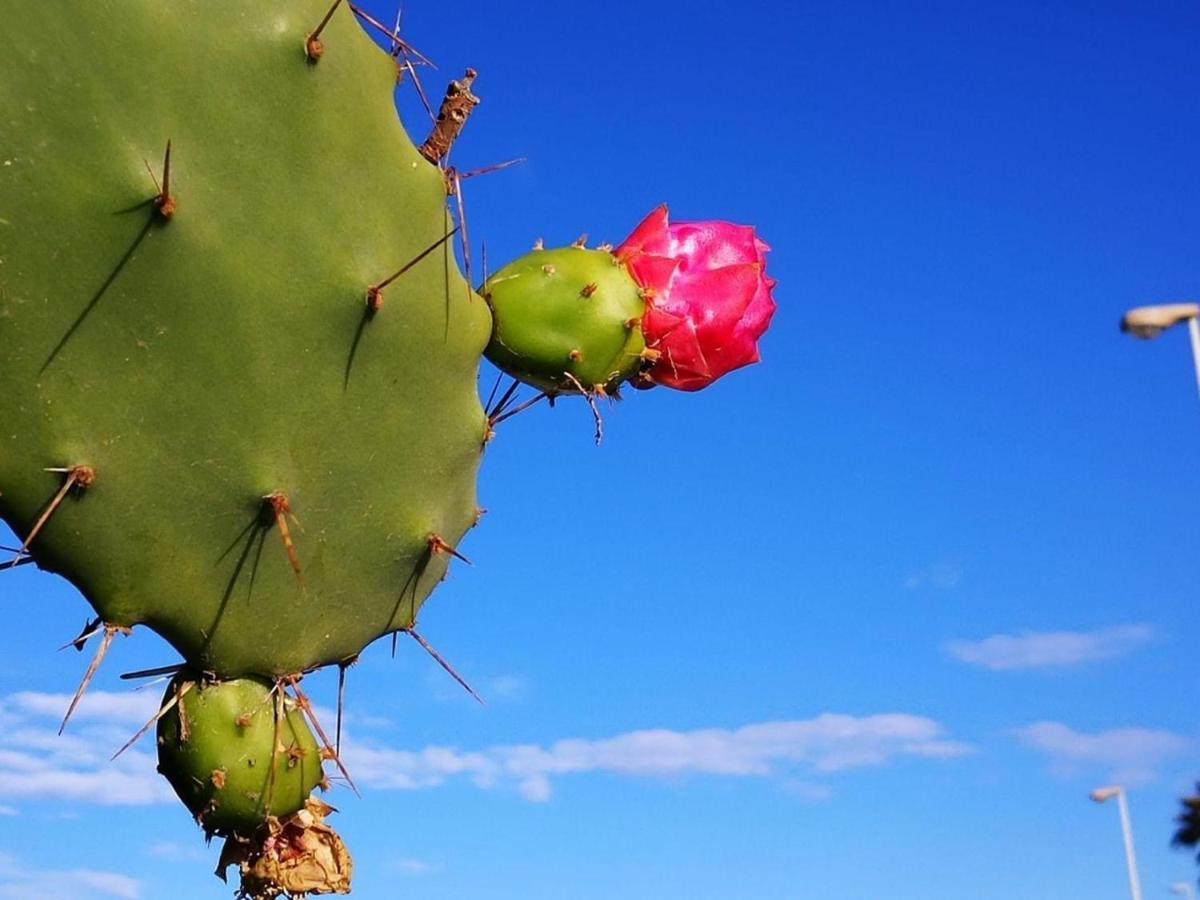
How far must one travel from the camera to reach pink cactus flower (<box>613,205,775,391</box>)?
2150mm

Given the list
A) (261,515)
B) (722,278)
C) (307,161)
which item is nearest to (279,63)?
(307,161)

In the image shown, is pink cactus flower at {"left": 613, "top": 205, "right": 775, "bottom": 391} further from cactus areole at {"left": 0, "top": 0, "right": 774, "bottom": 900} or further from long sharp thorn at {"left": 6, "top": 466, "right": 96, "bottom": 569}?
long sharp thorn at {"left": 6, "top": 466, "right": 96, "bottom": 569}

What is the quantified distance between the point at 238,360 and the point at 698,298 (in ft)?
2.23

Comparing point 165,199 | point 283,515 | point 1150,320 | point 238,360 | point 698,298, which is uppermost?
point 1150,320

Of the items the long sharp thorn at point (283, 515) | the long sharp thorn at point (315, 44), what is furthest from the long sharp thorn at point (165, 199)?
the long sharp thorn at point (283, 515)

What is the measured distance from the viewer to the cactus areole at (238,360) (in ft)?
5.65

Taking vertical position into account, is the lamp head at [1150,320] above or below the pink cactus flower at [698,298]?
above

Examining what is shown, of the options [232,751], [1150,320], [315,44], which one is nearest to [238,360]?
[315,44]

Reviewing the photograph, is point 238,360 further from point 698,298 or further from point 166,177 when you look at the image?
point 698,298

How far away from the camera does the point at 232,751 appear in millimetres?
1905

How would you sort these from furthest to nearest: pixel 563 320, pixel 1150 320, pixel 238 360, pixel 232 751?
pixel 1150 320 → pixel 563 320 → pixel 232 751 → pixel 238 360

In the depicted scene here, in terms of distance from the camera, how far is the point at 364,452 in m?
1.90

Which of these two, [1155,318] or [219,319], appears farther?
[1155,318]

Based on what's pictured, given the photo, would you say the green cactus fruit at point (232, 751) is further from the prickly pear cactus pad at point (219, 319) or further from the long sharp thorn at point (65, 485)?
the long sharp thorn at point (65, 485)
